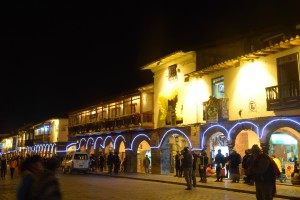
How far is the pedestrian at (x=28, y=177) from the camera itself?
548 centimetres

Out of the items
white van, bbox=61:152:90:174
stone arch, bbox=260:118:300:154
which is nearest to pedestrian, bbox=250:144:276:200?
stone arch, bbox=260:118:300:154

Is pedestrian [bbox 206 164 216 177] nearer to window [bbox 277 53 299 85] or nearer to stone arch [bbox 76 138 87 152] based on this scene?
window [bbox 277 53 299 85]

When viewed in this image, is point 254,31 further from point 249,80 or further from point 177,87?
point 177,87

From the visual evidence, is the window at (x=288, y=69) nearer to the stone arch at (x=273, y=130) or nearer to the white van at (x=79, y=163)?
the stone arch at (x=273, y=130)

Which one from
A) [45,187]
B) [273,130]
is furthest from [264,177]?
[273,130]

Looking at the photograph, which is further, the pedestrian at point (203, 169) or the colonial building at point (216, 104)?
the pedestrian at point (203, 169)

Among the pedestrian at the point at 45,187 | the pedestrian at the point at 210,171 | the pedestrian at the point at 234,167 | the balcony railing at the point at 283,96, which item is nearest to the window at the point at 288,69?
the balcony railing at the point at 283,96

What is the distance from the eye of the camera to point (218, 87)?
86.0 feet

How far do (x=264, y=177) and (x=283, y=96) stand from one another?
1233 centimetres

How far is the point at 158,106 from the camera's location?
32656 millimetres

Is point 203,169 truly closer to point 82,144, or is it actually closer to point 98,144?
point 98,144

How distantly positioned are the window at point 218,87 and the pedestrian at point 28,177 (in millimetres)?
20697

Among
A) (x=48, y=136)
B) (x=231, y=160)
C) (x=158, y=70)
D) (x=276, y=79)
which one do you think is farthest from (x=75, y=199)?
(x=48, y=136)

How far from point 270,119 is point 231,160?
10.8ft
